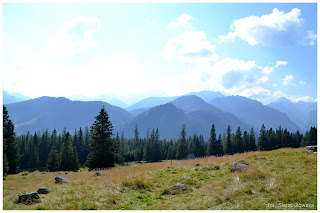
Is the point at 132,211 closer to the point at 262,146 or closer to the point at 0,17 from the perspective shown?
the point at 0,17

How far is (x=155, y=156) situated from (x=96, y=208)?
92.2 metres

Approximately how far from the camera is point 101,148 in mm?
34344

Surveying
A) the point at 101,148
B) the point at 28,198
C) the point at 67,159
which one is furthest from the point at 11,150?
the point at 28,198

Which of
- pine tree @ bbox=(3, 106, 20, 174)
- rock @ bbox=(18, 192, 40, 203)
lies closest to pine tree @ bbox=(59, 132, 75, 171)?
pine tree @ bbox=(3, 106, 20, 174)

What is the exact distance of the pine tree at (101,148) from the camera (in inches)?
1330

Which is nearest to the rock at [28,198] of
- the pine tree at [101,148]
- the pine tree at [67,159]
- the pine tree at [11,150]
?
the pine tree at [101,148]

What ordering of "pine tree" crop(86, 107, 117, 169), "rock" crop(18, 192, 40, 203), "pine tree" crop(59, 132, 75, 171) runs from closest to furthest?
"rock" crop(18, 192, 40, 203), "pine tree" crop(86, 107, 117, 169), "pine tree" crop(59, 132, 75, 171)

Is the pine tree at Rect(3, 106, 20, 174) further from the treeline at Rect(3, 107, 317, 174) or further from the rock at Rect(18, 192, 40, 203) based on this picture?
the rock at Rect(18, 192, 40, 203)

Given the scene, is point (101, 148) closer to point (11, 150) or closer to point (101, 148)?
point (101, 148)

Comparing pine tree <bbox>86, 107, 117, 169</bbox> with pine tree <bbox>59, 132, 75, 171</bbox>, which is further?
pine tree <bbox>59, 132, 75, 171</bbox>

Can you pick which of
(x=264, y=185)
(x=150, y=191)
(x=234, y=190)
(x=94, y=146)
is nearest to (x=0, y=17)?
(x=150, y=191)

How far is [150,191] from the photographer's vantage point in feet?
41.8

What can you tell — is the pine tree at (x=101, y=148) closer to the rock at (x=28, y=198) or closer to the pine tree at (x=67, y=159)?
the rock at (x=28, y=198)

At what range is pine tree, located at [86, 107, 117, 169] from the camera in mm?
33781
